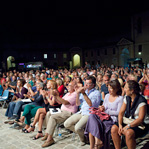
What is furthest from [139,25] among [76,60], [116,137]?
[116,137]

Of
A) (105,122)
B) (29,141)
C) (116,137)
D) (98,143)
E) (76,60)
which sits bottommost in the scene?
(29,141)

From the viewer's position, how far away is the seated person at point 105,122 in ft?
11.9

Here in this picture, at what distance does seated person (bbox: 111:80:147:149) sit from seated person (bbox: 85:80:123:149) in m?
0.18

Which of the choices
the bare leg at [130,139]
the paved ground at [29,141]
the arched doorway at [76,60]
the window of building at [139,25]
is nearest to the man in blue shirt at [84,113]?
the paved ground at [29,141]

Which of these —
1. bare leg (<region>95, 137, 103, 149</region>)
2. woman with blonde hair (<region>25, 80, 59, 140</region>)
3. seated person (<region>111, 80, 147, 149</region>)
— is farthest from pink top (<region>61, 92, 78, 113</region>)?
seated person (<region>111, 80, 147, 149</region>)

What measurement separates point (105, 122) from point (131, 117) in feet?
1.88

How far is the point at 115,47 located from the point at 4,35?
29925 mm

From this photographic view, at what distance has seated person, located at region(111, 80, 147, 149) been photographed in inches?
130

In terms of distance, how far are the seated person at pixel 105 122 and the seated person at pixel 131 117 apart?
0.59ft

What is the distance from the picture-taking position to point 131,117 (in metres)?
3.54

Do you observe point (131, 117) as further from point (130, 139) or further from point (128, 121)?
point (130, 139)

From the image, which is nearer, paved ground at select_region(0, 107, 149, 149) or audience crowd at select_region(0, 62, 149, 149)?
audience crowd at select_region(0, 62, 149, 149)

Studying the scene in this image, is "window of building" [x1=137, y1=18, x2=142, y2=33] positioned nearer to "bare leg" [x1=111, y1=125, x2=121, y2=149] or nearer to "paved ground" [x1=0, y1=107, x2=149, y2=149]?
"paved ground" [x1=0, y1=107, x2=149, y2=149]

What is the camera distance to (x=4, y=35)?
1799 inches
